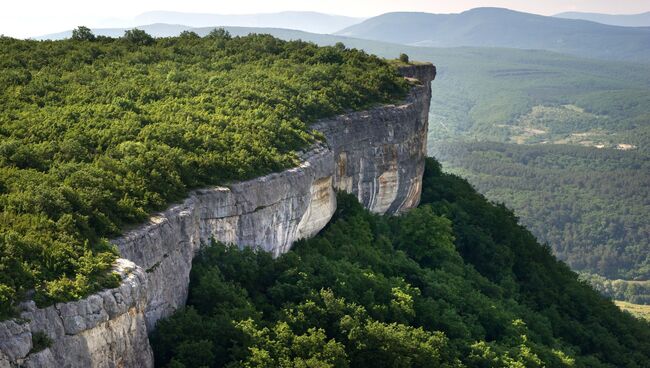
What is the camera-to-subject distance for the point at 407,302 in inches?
1471

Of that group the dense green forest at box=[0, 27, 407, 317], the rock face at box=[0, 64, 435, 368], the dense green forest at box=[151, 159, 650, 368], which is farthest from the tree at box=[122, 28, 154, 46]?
the dense green forest at box=[151, 159, 650, 368]

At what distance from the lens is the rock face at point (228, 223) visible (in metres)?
22.5

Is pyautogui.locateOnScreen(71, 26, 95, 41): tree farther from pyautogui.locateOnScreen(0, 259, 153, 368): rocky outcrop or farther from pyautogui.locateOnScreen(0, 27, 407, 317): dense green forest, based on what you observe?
pyautogui.locateOnScreen(0, 259, 153, 368): rocky outcrop

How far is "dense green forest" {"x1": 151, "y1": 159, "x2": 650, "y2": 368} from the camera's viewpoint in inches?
1153

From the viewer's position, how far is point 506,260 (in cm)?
5284

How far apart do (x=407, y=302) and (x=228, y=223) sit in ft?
27.3

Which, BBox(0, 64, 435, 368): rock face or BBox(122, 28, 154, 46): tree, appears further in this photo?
BBox(122, 28, 154, 46): tree

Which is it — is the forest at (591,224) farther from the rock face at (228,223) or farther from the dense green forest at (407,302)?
the rock face at (228,223)

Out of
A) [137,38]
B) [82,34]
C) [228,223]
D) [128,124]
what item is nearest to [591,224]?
[137,38]

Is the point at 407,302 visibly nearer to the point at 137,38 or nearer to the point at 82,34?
the point at 137,38

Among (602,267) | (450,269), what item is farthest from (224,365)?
(602,267)

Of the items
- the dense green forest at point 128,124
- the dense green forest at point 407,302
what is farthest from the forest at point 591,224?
the dense green forest at point 128,124

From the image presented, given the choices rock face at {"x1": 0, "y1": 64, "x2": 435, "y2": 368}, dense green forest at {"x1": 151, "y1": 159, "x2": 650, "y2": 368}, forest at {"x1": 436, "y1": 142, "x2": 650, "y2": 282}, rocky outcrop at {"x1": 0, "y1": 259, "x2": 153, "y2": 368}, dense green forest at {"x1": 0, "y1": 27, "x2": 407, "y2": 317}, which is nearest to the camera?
Answer: rocky outcrop at {"x1": 0, "y1": 259, "x2": 153, "y2": 368}

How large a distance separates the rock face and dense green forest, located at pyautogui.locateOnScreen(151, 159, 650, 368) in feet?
3.18
